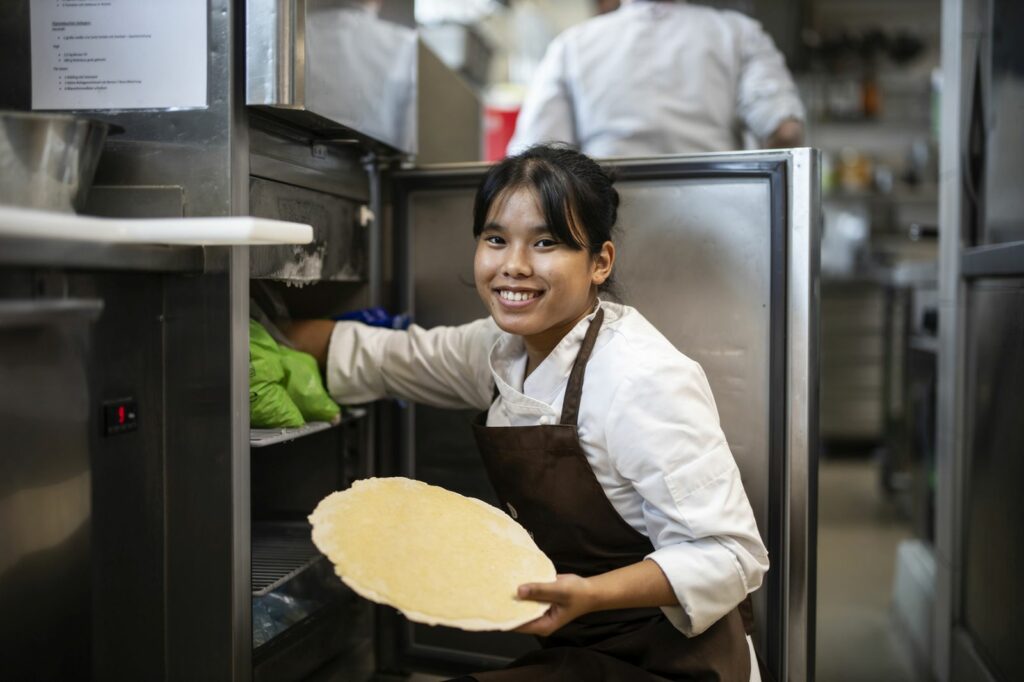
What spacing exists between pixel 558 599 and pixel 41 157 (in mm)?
840

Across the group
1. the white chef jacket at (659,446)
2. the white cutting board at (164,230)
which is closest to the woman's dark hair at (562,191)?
the white chef jacket at (659,446)

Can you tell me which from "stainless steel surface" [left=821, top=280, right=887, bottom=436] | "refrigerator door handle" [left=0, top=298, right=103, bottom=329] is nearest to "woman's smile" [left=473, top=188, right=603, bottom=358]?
"refrigerator door handle" [left=0, top=298, right=103, bottom=329]

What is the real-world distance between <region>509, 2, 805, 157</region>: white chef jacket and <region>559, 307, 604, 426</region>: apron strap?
1.18m

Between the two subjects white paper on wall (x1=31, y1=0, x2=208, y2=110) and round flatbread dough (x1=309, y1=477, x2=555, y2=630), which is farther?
white paper on wall (x1=31, y1=0, x2=208, y2=110)

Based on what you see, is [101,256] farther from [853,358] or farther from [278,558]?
[853,358]

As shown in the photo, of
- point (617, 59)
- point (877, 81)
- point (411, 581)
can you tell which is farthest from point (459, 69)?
point (877, 81)

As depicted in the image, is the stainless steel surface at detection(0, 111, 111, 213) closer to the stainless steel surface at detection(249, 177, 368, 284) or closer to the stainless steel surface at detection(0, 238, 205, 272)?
the stainless steel surface at detection(0, 238, 205, 272)

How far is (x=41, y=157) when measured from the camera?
1092 millimetres

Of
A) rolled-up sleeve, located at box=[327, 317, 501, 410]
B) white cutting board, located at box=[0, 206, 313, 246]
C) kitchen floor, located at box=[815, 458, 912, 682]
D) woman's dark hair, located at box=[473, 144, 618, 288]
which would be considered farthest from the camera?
kitchen floor, located at box=[815, 458, 912, 682]

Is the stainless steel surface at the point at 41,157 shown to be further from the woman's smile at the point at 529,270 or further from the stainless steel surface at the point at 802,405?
the stainless steel surface at the point at 802,405

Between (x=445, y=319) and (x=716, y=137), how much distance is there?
1067 mm

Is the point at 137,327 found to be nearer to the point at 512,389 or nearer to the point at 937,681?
the point at 512,389

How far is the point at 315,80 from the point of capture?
1.40 meters

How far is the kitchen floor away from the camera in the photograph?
245 centimetres
